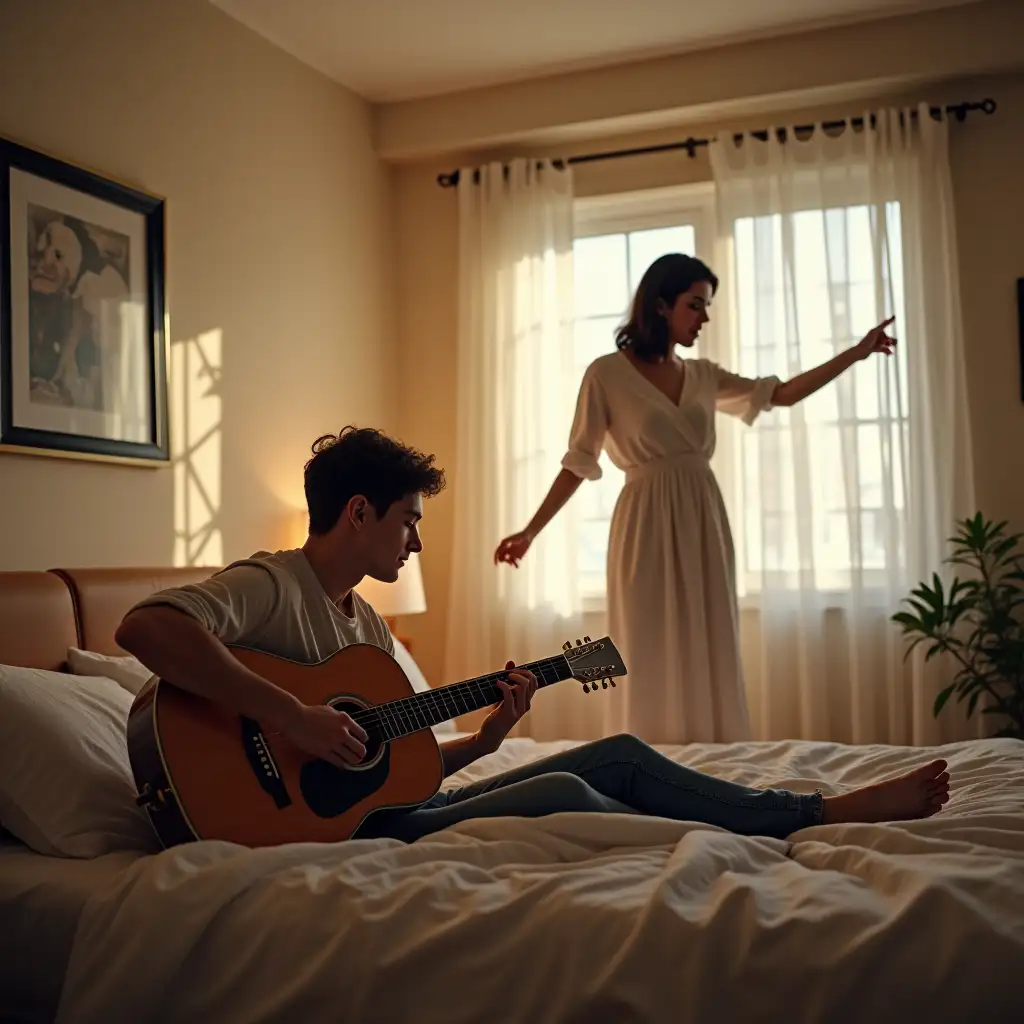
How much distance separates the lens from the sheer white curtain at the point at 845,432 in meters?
3.86

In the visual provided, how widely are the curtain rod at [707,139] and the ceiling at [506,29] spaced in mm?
323

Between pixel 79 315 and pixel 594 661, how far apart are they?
5.75 ft

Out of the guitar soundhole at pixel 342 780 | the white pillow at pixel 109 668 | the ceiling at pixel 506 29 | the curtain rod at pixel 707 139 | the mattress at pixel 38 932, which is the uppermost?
the ceiling at pixel 506 29

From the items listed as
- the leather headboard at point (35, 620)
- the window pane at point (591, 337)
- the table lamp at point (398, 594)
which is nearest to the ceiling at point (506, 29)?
the window pane at point (591, 337)

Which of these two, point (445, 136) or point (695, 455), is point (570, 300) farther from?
point (695, 455)

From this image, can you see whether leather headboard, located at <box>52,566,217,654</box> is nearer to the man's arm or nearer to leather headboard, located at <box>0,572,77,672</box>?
leather headboard, located at <box>0,572,77,672</box>

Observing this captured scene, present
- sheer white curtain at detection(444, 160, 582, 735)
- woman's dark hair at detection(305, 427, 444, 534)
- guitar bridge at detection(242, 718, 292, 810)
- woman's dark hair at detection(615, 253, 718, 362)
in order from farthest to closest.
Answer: sheer white curtain at detection(444, 160, 582, 735), woman's dark hair at detection(615, 253, 718, 362), woman's dark hair at detection(305, 427, 444, 534), guitar bridge at detection(242, 718, 292, 810)

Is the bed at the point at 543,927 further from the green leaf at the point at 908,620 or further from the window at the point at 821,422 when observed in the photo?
the window at the point at 821,422

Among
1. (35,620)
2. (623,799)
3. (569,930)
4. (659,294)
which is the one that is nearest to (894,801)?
(623,799)

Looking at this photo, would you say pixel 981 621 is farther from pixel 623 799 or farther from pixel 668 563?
pixel 623 799

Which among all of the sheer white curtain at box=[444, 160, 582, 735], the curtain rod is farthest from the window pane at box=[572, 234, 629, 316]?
the curtain rod

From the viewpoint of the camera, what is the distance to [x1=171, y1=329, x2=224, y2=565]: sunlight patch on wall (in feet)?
11.0

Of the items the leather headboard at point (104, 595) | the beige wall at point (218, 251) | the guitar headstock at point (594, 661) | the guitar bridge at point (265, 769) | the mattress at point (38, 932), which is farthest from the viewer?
the beige wall at point (218, 251)

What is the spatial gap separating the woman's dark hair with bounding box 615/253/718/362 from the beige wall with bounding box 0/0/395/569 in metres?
1.31
